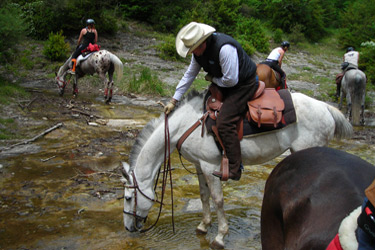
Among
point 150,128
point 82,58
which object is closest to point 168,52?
point 82,58

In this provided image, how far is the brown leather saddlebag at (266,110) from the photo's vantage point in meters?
3.82

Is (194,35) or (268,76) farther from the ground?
(194,35)

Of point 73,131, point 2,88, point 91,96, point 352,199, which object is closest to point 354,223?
point 352,199

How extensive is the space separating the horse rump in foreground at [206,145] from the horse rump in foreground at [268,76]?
11.9 feet

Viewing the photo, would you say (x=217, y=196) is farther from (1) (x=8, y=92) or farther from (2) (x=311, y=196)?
(1) (x=8, y=92)

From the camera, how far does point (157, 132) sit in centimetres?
409

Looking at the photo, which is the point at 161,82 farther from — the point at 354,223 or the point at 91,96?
the point at 354,223

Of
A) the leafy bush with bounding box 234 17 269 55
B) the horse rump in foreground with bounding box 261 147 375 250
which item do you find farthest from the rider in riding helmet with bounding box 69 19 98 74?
the horse rump in foreground with bounding box 261 147 375 250

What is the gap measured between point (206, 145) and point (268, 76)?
14.4 ft

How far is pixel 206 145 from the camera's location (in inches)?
156

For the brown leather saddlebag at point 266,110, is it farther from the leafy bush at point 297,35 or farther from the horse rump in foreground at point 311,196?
the leafy bush at point 297,35

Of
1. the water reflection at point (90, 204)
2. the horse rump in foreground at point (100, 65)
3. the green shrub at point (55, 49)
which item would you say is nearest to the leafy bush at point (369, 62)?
the horse rump in foreground at point (100, 65)

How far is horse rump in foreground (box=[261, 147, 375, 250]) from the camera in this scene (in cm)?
195

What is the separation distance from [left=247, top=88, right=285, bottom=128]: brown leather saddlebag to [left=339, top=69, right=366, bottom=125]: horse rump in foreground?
7695mm
